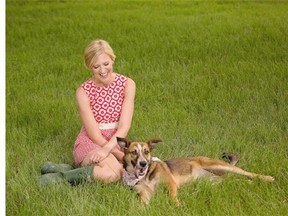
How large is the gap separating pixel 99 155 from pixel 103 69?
2.28 feet

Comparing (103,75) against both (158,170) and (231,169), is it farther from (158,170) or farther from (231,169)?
(231,169)

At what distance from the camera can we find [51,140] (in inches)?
249

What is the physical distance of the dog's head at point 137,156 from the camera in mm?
4551

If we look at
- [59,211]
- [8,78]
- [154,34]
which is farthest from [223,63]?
[59,211]

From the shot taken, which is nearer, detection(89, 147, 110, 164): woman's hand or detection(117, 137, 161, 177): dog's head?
detection(117, 137, 161, 177): dog's head

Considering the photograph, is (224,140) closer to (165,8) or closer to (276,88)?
(276,88)

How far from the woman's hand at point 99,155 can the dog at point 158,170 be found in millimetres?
283

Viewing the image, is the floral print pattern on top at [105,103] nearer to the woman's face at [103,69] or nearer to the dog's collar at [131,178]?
the woman's face at [103,69]

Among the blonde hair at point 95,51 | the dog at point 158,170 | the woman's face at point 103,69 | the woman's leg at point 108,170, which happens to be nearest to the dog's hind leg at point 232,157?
the dog at point 158,170

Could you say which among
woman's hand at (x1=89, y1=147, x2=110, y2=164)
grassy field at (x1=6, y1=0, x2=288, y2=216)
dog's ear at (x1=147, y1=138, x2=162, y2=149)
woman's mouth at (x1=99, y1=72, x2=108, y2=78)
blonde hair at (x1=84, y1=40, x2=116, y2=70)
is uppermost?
blonde hair at (x1=84, y1=40, x2=116, y2=70)

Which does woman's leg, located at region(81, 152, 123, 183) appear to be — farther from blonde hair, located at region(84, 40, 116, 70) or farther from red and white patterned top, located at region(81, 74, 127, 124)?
blonde hair, located at region(84, 40, 116, 70)

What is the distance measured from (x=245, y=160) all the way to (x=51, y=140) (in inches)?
76.9

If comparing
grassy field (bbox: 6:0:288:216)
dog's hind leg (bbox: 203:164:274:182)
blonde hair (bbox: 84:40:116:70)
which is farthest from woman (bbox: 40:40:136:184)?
dog's hind leg (bbox: 203:164:274:182)

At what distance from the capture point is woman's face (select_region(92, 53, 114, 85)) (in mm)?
5109
